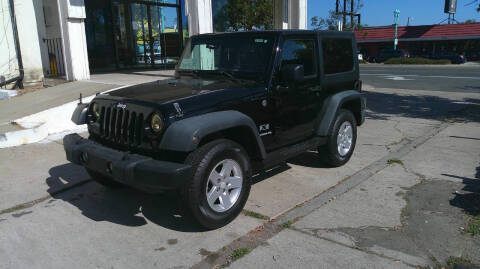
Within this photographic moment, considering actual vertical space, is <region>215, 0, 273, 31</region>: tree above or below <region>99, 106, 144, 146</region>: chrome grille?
above

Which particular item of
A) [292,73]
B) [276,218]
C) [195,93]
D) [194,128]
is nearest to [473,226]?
[276,218]

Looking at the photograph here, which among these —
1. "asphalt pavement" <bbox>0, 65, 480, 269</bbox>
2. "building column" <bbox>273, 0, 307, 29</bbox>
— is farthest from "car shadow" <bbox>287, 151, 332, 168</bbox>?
"building column" <bbox>273, 0, 307, 29</bbox>

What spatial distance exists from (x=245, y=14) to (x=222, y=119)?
13.2 metres

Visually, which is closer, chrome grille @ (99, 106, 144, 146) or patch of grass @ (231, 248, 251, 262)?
patch of grass @ (231, 248, 251, 262)

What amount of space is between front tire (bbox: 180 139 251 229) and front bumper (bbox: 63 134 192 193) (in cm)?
15

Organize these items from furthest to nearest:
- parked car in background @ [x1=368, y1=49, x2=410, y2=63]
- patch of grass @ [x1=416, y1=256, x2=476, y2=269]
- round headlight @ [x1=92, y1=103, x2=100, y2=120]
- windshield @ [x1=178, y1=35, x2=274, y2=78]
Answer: parked car in background @ [x1=368, y1=49, x2=410, y2=63]
windshield @ [x1=178, y1=35, x2=274, y2=78]
round headlight @ [x1=92, y1=103, x2=100, y2=120]
patch of grass @ [x1=416, y1=256, x2=476, y2=269]

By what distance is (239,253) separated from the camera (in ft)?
10.6

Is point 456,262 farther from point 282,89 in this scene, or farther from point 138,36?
point 138,36

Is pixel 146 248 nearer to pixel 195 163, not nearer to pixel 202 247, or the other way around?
pixel 202 247

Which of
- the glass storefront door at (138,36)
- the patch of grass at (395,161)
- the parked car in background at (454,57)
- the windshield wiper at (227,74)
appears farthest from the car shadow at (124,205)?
the parked car in background at (454,57)

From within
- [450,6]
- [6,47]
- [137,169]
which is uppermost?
[450,6]

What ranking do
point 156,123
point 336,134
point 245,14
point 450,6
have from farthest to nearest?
point 450,6 → point 245,14 → point 336,134 → point 156,123

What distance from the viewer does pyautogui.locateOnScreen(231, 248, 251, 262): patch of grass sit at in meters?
3.18

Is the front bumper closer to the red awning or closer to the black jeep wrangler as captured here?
the black jeep wrangler
